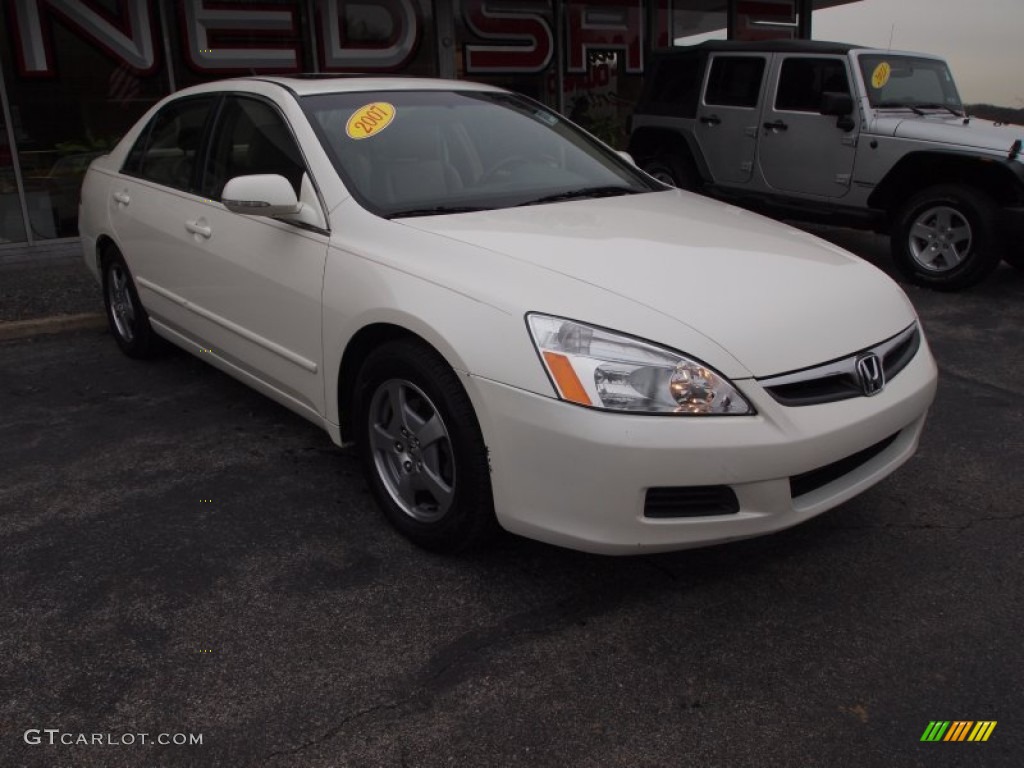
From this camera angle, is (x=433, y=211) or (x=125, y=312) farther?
(x=125, y=312)

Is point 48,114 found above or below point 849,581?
above

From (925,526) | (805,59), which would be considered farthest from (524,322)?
(805,59)

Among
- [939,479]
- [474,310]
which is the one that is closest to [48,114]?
[474,310]

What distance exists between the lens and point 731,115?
852cm

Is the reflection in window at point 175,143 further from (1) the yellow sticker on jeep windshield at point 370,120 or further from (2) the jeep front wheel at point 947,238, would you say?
(2) the jeep front wheel at point 947,238

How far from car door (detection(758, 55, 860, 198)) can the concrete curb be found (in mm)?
5778

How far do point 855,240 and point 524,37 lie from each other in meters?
4.81

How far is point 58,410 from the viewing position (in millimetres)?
4609

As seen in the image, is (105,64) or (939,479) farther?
(105,64)

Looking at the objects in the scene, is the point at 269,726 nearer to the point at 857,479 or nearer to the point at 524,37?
the point at 857,479

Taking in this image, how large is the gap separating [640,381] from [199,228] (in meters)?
2.44

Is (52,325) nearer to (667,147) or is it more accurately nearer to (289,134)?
(289,134)

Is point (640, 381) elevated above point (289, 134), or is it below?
below

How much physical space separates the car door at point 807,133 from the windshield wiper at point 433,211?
17.3 ft
